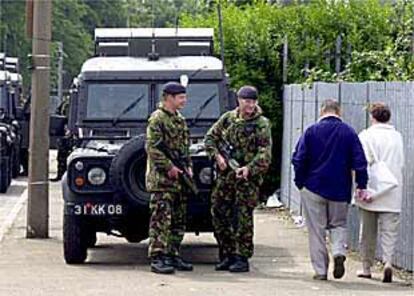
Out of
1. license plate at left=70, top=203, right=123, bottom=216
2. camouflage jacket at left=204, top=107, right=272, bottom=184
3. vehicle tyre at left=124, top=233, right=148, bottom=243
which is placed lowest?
vehicle tyre at left=124, top=233, right=148, bottom=243

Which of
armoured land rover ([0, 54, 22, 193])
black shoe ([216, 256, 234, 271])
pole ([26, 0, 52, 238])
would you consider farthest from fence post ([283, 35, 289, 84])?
black shoe ([216, 256, 234, 271])

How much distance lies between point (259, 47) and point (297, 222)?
16.5ft

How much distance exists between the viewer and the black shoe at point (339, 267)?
41.4 feet

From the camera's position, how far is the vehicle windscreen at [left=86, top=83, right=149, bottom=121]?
15.0 metres

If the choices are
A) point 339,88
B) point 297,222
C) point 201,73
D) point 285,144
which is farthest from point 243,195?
point 285,144

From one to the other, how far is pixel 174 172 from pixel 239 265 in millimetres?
1216

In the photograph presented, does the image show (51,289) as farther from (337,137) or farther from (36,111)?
(36,111)

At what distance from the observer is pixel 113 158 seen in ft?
44.5

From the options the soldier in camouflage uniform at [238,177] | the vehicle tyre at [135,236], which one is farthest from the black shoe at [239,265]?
the vehicle tyre at [135,236]

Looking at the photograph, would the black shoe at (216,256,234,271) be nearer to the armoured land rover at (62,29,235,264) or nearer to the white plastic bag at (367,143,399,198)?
the armoured land rover at (62,29,235,264)

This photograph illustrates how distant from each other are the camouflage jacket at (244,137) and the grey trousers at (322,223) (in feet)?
2.78

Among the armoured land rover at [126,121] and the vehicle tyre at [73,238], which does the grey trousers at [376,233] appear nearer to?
the armoured land rover at [126,121]

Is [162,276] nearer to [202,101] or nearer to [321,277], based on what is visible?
[321,277]

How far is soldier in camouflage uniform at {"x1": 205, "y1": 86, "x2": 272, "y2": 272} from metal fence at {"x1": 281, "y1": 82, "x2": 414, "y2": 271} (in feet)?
4.72
